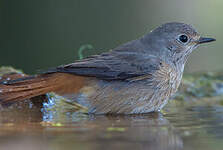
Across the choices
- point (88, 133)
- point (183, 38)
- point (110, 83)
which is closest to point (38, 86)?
point (110, 83)

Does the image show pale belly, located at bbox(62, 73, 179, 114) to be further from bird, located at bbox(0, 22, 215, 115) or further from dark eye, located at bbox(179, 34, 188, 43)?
dark eye, located at bbox(179, 34, 188, 43)

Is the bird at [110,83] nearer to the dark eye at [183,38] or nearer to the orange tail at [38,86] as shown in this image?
the orange tail at [38,86]

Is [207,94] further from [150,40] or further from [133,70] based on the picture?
[133,70]

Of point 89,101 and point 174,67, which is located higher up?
point 174,67

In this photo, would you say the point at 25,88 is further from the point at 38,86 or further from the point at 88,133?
the point at 88,133

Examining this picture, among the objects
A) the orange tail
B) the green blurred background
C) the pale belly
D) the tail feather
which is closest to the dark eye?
the pale belly

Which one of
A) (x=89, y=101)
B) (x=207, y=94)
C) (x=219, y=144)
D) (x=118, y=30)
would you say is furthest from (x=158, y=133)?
(x=118, y=30)
